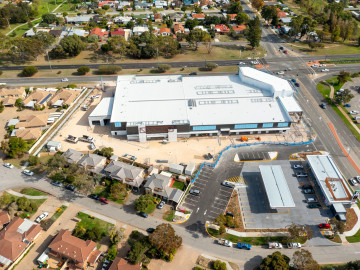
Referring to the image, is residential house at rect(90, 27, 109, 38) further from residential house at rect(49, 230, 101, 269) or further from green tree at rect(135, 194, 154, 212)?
residential house at rect(49, 230, 101, 269)

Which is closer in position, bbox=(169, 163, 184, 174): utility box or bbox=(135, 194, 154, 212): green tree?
bbox=(135, 194, 154, 212): green tree

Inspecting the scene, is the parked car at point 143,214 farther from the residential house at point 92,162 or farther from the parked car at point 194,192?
the residential house at point 92,162

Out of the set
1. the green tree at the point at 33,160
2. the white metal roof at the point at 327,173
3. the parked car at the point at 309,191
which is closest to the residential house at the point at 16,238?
the green tree at the point at 33,160

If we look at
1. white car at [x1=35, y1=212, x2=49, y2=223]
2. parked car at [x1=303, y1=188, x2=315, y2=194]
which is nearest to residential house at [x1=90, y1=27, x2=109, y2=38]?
white car at [x1=35, y1=212, x2=49, y2=223]

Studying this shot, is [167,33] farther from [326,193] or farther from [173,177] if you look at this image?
[326,193]

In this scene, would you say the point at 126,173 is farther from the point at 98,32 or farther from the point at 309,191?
the point at 98,32

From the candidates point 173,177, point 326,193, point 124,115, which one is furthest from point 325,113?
point 124,115
